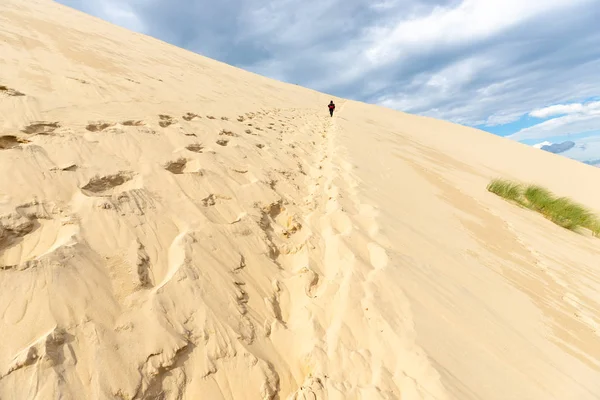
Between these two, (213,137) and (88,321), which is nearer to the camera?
(88,321)

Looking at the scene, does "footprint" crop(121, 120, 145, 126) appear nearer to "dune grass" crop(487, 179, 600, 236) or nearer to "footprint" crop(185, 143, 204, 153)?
"footprint" crop(185, 143, 204, 153)

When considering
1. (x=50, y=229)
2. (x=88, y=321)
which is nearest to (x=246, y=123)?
(x=50, y=229)

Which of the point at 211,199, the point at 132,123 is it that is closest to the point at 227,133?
the point at 132,123

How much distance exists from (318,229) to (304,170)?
1652 mm

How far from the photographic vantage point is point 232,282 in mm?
1818

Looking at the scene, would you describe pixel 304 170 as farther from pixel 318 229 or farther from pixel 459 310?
pixel 459 310

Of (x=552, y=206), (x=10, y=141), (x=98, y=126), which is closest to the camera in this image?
(x=10, y=141)

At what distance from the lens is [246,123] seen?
5.45 meters

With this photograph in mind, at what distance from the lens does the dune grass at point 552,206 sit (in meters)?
5.73

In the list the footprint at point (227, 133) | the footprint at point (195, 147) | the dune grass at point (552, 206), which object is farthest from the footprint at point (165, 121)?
the dune grass at point (552, 206)

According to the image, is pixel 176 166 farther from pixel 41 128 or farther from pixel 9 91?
pixel 9 91

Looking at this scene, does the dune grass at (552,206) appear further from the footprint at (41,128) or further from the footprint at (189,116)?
the footprint at (41,128)

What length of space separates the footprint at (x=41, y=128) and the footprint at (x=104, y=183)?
0.74m

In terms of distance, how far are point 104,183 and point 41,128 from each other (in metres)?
0.95
